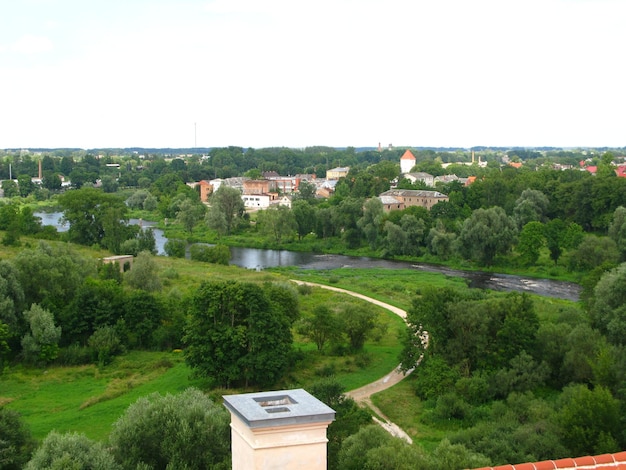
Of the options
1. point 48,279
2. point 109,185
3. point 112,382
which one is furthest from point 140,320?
point 109,185

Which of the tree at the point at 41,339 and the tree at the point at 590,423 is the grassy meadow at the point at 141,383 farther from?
the tree at the point at 590,423

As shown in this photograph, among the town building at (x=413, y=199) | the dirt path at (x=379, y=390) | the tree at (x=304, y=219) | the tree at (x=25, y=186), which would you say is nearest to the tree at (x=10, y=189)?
the tree at (x=25, y=186)

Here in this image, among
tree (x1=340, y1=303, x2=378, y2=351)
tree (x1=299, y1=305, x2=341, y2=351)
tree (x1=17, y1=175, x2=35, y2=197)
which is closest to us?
tree (x1=299, y1=305, x2=341, y2=351)

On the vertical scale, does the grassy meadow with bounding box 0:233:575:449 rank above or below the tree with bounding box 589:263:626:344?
below

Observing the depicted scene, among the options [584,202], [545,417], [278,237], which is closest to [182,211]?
[278,237]

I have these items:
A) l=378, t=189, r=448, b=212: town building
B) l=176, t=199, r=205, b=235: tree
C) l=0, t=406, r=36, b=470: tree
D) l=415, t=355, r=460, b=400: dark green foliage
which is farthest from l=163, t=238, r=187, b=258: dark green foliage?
l=0, t=406, r=36, b=470: tree

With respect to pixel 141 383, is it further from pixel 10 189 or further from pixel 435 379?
pixel 10 189

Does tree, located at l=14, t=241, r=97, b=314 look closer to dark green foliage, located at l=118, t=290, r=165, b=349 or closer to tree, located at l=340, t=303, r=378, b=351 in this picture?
dark green foliage, located at l=118, t=290, r=165, b=349

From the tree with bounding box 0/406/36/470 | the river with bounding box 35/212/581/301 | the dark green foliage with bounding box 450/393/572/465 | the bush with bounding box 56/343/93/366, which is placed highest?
the tree with bounding box 0/406/36/470
